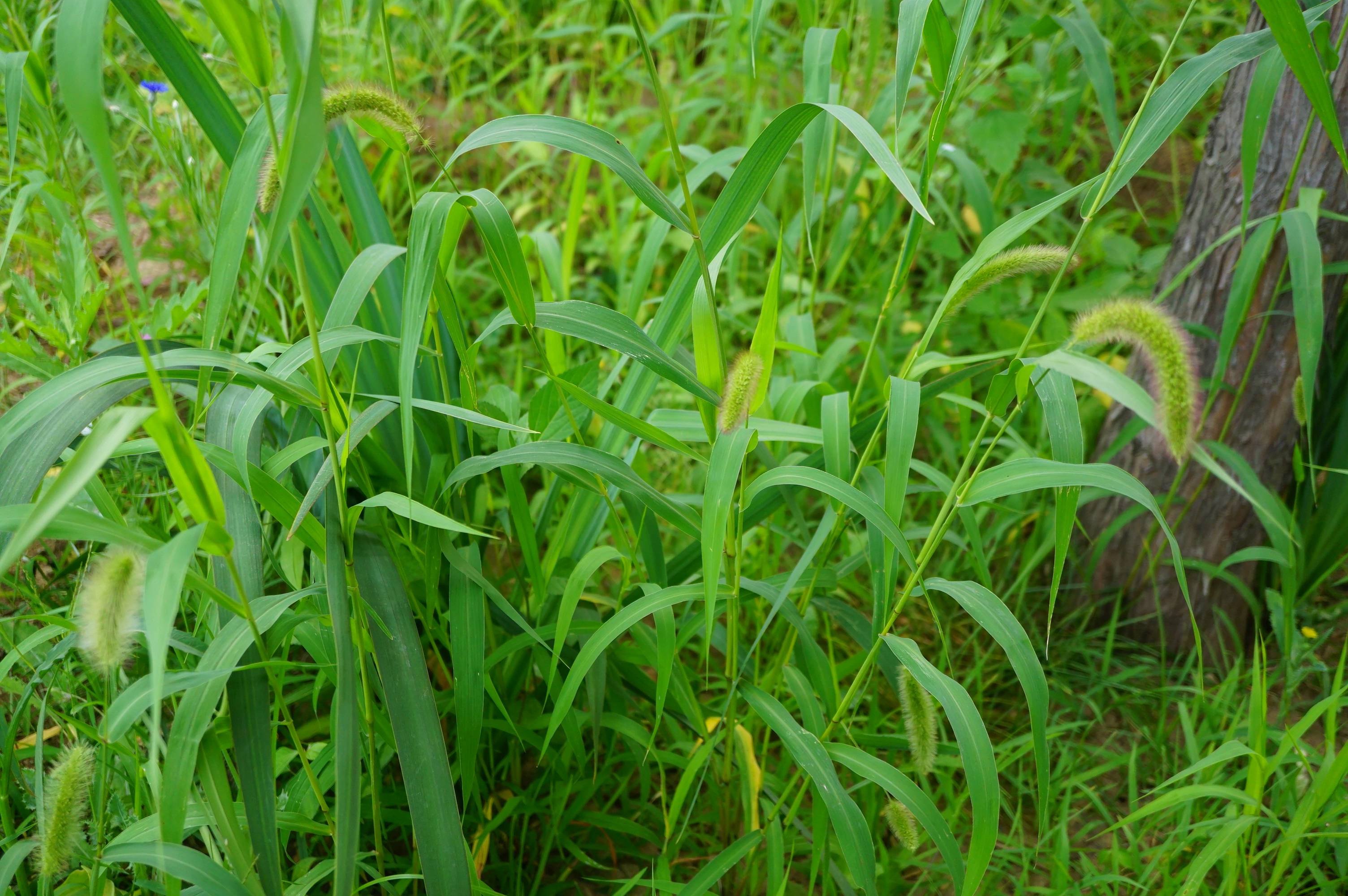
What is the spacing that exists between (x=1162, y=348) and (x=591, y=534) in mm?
746

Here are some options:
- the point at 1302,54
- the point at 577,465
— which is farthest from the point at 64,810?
the point at 1302,54

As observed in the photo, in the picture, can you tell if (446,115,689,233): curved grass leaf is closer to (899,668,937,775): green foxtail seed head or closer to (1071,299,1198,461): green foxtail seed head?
(1071,299,1198,461): green foxtail seed head

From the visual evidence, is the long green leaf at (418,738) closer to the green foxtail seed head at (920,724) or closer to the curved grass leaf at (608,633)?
the curved grass leaf at (608,633)

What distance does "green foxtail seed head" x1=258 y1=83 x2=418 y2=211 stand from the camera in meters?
0.76

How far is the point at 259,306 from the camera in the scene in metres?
1.37

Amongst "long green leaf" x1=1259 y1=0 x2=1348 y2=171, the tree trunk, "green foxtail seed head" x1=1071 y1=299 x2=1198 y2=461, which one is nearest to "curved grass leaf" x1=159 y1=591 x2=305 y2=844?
"green foxtail seed head" x1=1071 y1=299 x2=1198 y2=461

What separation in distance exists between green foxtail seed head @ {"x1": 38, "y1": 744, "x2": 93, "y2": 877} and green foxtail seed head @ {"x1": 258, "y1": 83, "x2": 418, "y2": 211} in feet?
1.65

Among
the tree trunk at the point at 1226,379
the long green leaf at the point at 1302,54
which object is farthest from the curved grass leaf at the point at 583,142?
the tree trunk at the point at 1226,379

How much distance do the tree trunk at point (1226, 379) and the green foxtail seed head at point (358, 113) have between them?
1177 millimetres

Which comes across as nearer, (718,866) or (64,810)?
(64,810)

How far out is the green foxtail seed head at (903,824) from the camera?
96 cm

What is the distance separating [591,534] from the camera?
124 cm

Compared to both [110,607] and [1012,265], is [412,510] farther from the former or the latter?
[1012,265]

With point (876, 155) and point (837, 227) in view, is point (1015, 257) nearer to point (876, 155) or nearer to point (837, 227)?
point (876, 155)
